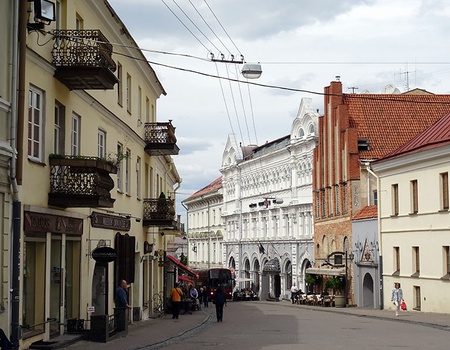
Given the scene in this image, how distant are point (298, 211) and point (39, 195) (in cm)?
4919

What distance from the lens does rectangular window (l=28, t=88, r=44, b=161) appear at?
1797 cm

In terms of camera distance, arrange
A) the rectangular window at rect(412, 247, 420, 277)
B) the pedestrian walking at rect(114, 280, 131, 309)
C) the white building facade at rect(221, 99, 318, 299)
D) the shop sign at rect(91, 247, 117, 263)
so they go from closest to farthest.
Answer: the shop sign at rect(91, 247, 117, 263), the pedestrian walking at rect(114, 280, 131, 309), the rectangular window at rect(412, 247, 420, 277), the white building facade at rect(221, 99, 318, 299)

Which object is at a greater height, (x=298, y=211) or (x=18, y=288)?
(x=298, y=211)

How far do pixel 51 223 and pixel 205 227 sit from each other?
78546 mm

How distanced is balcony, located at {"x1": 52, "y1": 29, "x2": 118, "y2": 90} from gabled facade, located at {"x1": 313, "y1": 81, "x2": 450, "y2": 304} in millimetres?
33351

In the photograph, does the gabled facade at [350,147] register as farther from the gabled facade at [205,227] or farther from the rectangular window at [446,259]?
the gabled facade at [205,227]

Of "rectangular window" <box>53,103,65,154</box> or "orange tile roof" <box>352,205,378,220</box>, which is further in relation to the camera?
"orange tile roof" <box>352,205,378,220</box>

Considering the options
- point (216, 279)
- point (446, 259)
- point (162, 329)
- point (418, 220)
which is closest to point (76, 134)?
point (162, 329)

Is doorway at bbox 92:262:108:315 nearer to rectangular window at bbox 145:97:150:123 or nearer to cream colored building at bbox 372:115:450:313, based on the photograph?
rectangular window at bbox 145:97:150:123

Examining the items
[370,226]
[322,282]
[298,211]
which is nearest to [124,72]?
[370,226]

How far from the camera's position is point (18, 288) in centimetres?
1661

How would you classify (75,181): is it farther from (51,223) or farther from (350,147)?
(350,147)

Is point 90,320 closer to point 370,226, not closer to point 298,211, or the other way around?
point 370,226

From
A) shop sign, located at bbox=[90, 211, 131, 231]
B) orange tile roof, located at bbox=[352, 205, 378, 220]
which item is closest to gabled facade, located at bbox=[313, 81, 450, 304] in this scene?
orange tile roof, located at bbox=[352, 205, 378, 220]
